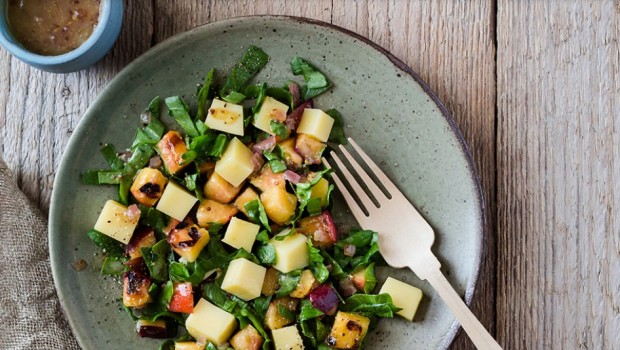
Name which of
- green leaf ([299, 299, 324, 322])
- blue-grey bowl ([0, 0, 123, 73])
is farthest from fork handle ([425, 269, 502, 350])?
blue-grey bowl ([0, 0, 123, 73])

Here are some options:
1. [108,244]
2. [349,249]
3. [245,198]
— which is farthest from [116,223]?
[349,249]

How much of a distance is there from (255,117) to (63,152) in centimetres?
64

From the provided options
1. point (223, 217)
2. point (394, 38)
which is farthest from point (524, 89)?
point (223, 217)

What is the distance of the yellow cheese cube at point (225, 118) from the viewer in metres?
2.33

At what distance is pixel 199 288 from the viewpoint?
7.63 ft

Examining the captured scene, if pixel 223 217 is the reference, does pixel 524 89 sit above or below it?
above

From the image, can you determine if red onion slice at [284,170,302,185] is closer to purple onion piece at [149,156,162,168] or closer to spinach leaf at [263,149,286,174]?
spinach leaf at [263,149,286,174]

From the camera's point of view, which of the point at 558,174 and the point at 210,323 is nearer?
the point at 210,323

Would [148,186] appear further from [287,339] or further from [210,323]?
[287,339]

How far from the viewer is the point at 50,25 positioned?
2.36 m

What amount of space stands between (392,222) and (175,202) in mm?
665

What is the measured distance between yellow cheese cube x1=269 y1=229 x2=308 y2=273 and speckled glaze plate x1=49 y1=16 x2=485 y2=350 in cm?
17

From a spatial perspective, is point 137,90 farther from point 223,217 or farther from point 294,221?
point 294,221

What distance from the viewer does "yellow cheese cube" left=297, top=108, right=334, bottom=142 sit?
7.60 feet
